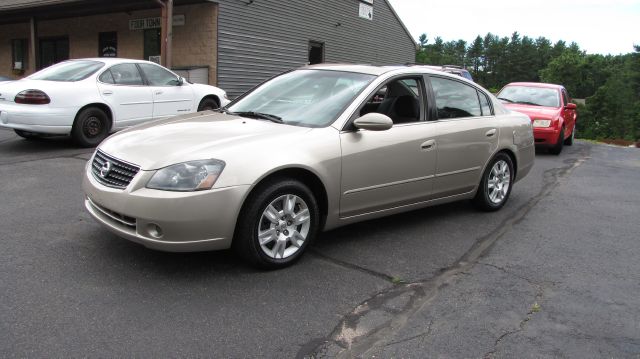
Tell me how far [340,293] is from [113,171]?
71.4 inches

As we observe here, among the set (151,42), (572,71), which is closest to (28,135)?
(151,42)

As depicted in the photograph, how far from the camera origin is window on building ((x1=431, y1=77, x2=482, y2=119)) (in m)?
5.16

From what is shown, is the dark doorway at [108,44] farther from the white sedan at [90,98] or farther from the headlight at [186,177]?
the headlight at [186,177]

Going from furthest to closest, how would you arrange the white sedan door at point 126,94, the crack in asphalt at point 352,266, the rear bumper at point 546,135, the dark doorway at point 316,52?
the dark doorway at point 316,52 → the rear bumper at point 546,135 → the white sedan door at point 126,94 → the crack in asphalt at point 352,266

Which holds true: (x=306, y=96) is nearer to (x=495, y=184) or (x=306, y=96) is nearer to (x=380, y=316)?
(x=380, y=316)

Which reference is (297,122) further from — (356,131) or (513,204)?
(513,204)

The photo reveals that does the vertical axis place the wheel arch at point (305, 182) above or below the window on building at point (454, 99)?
below

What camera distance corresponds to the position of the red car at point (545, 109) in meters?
11.1

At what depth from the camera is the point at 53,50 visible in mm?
20328

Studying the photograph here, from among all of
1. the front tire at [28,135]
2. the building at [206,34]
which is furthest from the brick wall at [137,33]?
the front tire at [28,135]

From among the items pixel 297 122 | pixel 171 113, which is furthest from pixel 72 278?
pixel 171 113

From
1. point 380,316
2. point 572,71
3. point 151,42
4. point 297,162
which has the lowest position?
point 380,316

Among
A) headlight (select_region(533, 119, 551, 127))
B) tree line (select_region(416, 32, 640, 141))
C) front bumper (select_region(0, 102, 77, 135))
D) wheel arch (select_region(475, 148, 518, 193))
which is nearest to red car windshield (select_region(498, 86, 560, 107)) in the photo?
headlight (select_region(533, 119, 551, 127))

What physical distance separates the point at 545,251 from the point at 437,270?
49.0 inches
